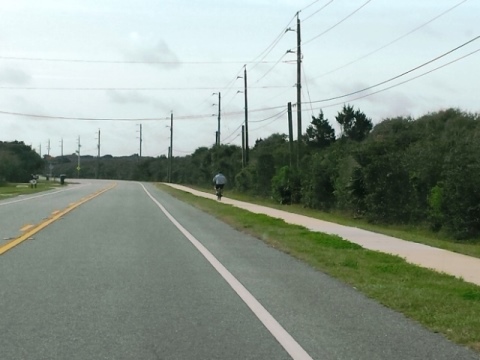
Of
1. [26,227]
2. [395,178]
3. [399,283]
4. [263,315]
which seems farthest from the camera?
[395,178]

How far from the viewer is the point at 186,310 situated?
9344mm

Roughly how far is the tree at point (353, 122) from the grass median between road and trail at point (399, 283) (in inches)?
2497

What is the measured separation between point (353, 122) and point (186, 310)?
75.1 metres

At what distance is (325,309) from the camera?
9.54 metres

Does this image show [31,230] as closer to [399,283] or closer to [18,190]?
[399,283]

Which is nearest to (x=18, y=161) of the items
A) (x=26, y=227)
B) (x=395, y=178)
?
(x=395, y=178)

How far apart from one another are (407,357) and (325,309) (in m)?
2.43

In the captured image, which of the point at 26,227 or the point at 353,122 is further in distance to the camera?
the point at 353,122

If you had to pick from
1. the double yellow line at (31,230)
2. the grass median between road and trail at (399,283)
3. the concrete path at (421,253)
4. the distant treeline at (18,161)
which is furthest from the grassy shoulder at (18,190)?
the grass median between road and trail at (399,283)

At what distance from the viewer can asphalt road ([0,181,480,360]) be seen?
7398 millimetres

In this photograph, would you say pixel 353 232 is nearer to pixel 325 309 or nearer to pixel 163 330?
pixel 325 309

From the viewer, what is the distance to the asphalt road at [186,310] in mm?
7398

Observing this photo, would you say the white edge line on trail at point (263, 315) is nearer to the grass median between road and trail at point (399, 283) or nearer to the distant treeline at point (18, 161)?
the grass median between road and trail at point (399, 283)

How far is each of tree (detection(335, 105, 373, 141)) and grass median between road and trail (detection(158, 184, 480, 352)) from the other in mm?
63425
